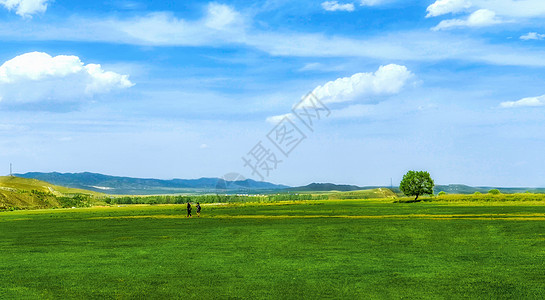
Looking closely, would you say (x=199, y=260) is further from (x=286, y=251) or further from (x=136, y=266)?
(x=286, y=251)

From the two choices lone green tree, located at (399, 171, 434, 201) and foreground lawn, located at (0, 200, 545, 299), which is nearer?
foreground lawn, located at (0, 200, 545, 299)

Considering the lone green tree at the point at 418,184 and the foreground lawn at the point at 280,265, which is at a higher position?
the lone green tree at the point at 418,184

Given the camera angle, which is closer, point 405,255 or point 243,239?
point 405,255

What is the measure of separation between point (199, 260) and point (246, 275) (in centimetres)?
515

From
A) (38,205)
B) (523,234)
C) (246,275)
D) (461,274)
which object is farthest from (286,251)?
(38,205)

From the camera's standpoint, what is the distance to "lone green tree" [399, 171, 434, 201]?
469ft

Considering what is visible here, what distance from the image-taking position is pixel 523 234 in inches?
1500

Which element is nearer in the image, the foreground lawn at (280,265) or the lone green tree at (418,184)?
the foreground lawn at (280,265)

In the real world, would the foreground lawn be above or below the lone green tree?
below

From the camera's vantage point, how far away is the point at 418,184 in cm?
14300

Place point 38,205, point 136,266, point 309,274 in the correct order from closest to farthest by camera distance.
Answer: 1. point 309,274
2. point 136,266
3. point 38,205

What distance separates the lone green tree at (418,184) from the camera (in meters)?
143

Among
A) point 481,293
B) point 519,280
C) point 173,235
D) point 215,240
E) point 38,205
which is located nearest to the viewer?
point 481,293

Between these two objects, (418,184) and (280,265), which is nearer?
(280,265)
